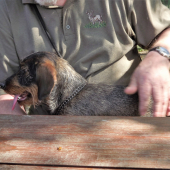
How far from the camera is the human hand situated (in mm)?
1956

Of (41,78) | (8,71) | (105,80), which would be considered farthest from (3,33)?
(105,80)

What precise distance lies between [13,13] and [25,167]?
2.19 meters

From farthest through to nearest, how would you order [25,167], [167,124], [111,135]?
[167,124] → [111,135] → [25,167]

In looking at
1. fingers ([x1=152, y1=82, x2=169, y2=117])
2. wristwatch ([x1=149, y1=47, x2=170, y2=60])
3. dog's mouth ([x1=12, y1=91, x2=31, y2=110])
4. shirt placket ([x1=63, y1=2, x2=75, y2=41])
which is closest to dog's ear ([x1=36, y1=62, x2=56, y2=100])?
dog's mouth ([x1=12, y1=91, x2=31, y2=110])

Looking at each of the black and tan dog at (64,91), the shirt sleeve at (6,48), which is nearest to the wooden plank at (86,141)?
the black and tan dog at (64,91)

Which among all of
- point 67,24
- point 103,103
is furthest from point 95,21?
point 103,103

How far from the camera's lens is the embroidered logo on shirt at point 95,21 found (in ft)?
9.02

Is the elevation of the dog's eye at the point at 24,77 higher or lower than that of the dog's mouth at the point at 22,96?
higher

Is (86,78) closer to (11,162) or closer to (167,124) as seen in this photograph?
(167,124)

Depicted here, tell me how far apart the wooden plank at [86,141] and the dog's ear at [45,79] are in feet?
2.73

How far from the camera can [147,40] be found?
287 centimetres

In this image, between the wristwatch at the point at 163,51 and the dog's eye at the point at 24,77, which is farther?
the dog's eye at the point at 24,77

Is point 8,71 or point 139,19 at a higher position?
point 139,19

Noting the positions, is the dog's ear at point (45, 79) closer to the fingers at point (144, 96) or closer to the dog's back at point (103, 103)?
the dog's back at point (103, 103)
